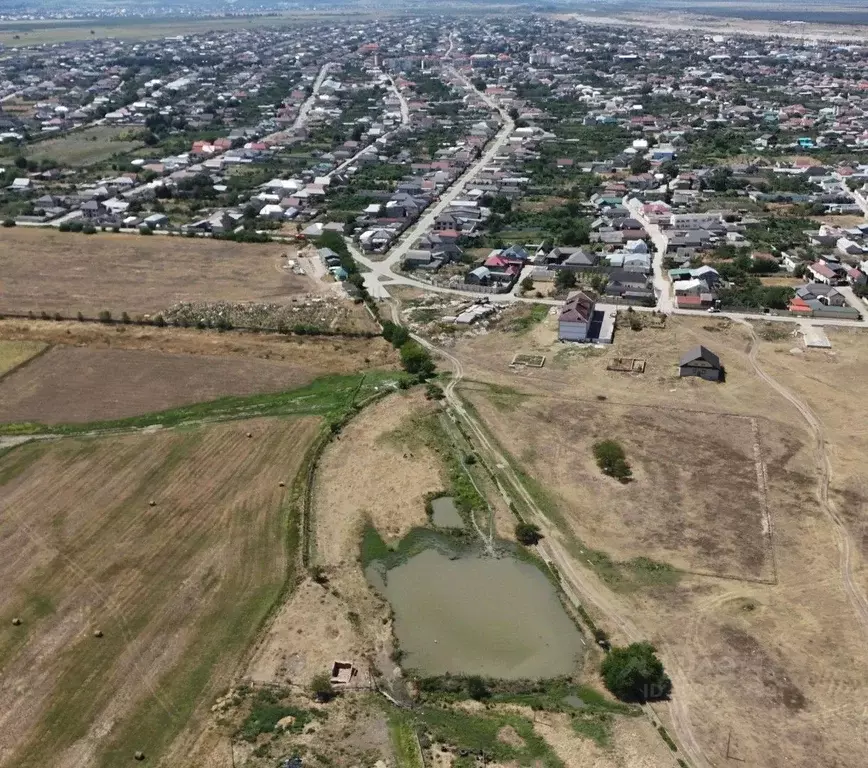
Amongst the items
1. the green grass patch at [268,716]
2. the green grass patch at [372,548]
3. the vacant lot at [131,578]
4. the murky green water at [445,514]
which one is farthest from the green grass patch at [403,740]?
the murky green water at [445,514]

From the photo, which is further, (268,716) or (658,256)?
(658,256)

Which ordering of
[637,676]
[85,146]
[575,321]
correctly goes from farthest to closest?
[85,146] → [575,321] → [637,676]

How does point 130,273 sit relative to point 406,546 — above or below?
below

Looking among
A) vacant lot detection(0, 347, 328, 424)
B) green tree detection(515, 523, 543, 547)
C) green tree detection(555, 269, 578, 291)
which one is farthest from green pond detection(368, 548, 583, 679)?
green tree detection(555, 269, 578, 291)

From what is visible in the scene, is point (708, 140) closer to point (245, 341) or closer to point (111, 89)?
point (245, 341)

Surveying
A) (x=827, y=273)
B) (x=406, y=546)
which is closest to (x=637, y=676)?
(x=406, y=546)

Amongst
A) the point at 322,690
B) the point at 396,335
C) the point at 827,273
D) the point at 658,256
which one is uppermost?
the point at 322,690

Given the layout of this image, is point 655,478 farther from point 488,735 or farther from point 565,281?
point 565,281
